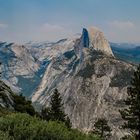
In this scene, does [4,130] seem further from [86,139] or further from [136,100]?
[136,100]

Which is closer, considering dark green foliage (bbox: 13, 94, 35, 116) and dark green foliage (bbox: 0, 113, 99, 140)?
dark green foliage (bbox: 0, 113, 99, 140)

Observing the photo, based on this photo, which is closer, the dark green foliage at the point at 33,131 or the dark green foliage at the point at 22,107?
the dark green foliage at the point at 33,131

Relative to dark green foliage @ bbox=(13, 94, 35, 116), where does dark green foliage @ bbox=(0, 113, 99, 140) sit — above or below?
above

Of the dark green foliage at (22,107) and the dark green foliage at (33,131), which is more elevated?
the dark green foliage at (33,131)

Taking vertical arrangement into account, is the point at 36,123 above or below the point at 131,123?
above

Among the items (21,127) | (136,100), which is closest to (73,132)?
(21,127)

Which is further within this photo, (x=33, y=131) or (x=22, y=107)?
(x=22, y=107)

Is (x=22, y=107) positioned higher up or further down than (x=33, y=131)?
further down

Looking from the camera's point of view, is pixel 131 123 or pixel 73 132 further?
pixel 131 123
